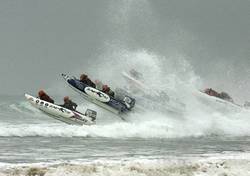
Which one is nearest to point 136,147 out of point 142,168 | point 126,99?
point 142,168

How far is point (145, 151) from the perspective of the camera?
1967 centimetres

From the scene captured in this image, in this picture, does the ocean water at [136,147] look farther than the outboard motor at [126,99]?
No

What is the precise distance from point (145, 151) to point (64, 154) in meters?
3.31

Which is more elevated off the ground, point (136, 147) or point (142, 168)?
point (136, 147)

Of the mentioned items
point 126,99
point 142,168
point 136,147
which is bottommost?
point 142,168

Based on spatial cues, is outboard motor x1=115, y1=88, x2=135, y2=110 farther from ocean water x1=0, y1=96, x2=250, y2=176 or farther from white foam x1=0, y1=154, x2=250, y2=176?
white foam x1=0, y1=154, x2=250, y2=176

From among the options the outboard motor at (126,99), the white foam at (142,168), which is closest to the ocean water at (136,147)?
the white foam at (142,168)

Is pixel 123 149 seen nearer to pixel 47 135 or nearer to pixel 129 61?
pixel 47 135

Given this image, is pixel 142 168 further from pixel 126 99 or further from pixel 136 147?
pixel 126 99

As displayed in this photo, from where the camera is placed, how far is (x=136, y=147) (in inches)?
830

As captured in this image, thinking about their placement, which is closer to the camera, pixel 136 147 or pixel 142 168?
pixel 142 168

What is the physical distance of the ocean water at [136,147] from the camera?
14.7 m

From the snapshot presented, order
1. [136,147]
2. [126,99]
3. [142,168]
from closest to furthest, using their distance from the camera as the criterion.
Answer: [142,168] → [136,147] → [126,99]

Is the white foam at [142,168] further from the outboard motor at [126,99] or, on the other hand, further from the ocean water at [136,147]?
the outboard motor at [126,99]
